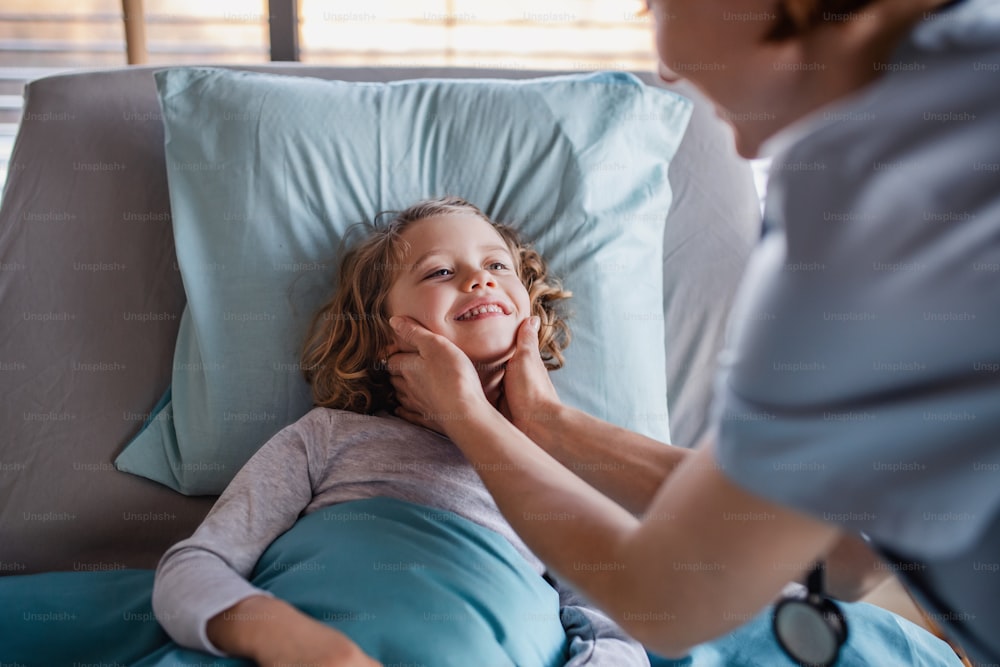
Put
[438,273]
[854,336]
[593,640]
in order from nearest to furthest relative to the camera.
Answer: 1. [854,336]
2. [593,640]
3. [438,273]

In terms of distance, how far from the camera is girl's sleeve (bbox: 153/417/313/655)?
964 mm

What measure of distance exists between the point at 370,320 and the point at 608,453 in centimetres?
47

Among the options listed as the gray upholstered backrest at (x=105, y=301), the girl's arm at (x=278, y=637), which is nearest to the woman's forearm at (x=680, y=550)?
the girl's arm at (x=278, y=637)

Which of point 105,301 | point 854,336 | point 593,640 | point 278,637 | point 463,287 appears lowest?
point 593,640

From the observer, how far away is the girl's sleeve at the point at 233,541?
0.96 m

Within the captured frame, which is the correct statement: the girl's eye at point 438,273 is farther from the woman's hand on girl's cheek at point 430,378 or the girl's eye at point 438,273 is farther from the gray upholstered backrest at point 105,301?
the gray upholstered backrest at point 105,301

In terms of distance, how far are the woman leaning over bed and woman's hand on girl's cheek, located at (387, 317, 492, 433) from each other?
41cm

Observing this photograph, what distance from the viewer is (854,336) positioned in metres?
0.56

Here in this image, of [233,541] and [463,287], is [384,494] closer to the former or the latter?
[233,541]

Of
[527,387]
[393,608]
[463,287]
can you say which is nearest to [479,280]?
[463,287]

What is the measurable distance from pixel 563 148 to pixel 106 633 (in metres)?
1.07

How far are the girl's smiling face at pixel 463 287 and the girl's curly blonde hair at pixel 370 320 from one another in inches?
1.3

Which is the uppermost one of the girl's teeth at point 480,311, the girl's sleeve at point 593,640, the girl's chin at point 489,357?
the girl's teeth at point 480,311

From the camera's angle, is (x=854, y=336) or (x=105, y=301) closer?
(x=854, y=336)
